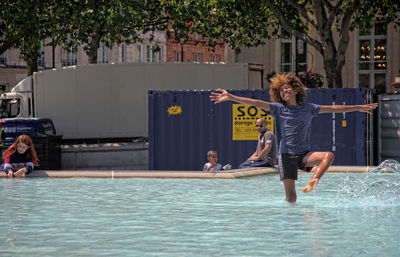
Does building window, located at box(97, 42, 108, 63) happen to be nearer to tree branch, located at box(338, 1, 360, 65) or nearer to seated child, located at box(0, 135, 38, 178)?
tree branch, located at box(338, 1, 360, 65)

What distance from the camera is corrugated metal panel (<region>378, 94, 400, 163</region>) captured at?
18.9 metres

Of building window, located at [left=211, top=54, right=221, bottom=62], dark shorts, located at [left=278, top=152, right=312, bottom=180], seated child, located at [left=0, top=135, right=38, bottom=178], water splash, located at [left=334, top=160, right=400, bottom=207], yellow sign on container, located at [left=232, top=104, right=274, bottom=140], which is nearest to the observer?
dark shorts, located at [left=278, top=152, right=312, bottom=180]

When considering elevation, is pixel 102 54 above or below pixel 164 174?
above

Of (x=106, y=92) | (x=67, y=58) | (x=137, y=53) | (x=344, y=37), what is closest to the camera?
(x=106, y=92)

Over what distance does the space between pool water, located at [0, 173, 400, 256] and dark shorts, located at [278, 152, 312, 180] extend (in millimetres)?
457

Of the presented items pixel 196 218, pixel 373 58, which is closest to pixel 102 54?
pixel 373 58

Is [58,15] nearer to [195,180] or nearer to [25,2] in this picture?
[25,2]

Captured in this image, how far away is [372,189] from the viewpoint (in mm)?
12328

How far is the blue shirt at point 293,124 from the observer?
9.71 m

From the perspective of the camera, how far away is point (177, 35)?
3378 centimetres

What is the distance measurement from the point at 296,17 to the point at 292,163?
2452 centimetres

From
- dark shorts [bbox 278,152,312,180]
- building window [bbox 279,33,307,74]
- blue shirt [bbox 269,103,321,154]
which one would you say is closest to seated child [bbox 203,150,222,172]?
dark shorts [bbox 278,152,312,180]

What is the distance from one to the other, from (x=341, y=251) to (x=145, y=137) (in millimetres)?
20073

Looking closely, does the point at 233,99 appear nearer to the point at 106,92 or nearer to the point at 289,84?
the point at 289,84
